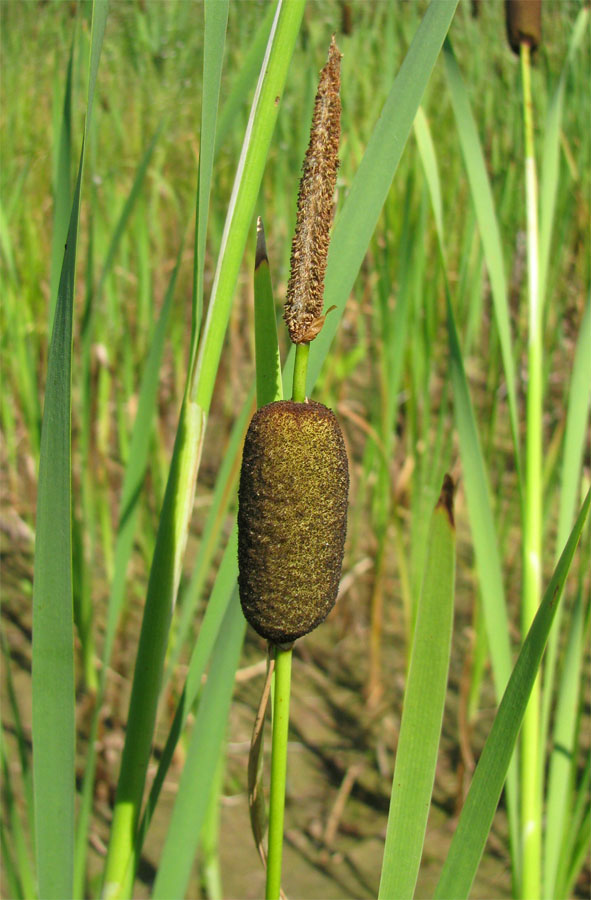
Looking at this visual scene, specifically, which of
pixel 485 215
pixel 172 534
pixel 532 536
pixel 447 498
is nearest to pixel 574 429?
pixel 532 536

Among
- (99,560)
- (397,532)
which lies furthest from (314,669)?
(99,560)

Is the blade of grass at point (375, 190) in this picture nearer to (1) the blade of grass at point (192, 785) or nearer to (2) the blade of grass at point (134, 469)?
(1) the blade of grass at point (192, 785)

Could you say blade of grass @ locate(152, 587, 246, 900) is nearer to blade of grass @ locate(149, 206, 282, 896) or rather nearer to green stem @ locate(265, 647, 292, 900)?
blade of grass @ locate(149, 206, 282, 896)

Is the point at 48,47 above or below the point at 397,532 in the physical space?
above

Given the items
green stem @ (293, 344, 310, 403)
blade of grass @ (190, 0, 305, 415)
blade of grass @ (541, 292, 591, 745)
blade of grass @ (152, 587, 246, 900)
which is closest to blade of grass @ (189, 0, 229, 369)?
blade of grass @ (190, 0, 305, 415)

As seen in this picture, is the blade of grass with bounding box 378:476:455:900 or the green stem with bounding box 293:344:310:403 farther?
the blade of grass with bounding box 378:476:455:900

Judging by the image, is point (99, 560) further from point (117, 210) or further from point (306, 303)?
point (306, 303)
